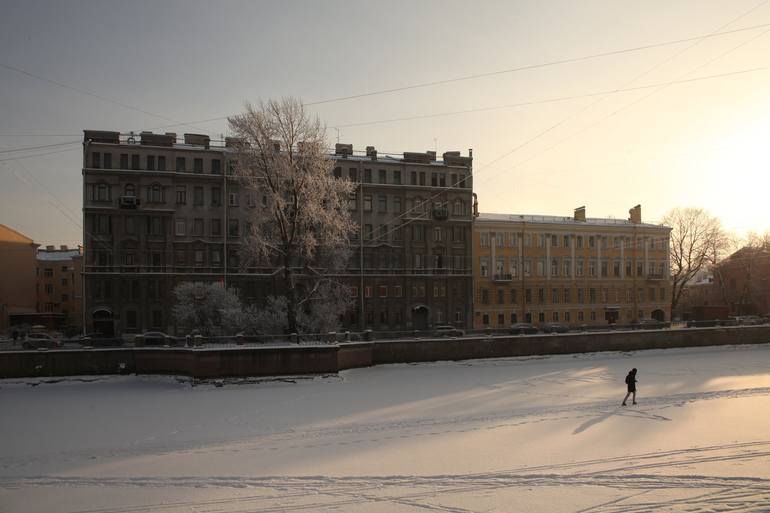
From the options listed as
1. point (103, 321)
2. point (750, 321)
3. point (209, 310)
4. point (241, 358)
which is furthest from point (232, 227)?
point (750, 321)

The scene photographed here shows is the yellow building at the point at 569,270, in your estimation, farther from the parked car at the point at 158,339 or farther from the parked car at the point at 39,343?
the parked car at the point at 39,343

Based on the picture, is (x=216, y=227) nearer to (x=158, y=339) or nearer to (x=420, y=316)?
(x=420, y=316)

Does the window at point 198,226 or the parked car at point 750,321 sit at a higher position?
the window at point 198,226

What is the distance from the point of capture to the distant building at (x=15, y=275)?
217ft

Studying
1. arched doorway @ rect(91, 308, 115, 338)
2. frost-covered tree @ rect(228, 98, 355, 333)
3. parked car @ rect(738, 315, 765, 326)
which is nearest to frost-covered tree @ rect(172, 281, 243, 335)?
frost-covered tree @ rect(228, 98, 355, 333)

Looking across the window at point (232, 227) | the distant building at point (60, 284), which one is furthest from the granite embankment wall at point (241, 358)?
the distant building at point (60, 284)

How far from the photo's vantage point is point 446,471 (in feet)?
46.0

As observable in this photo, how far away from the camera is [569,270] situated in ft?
207

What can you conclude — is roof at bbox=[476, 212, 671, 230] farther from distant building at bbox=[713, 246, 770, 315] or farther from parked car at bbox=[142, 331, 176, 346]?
parked car at bbox=[142, 331, 176, 346]

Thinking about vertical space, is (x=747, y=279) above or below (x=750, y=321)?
above

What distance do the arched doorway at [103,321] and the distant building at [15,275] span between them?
2125 cm

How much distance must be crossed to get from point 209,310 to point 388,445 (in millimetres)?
22531

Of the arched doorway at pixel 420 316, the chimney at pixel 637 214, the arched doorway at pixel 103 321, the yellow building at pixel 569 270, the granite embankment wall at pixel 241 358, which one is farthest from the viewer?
the chimney at pixel 637 214

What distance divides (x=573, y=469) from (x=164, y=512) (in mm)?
9303
